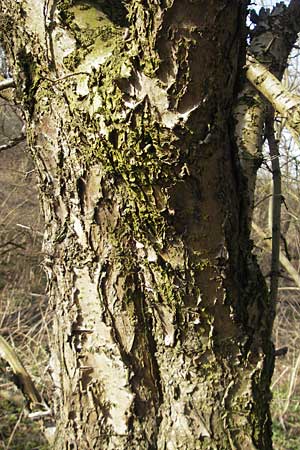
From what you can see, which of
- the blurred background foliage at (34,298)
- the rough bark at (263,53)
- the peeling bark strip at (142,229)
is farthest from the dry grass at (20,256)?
the rough bark at (263,53)

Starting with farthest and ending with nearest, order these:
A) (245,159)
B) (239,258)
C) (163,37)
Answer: (245,159), (239,258), (163,37)

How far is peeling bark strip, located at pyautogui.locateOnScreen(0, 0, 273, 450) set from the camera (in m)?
1.06

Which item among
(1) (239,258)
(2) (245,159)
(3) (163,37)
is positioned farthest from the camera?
(2) (245,159)

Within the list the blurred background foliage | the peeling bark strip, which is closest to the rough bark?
the peeling bark strip

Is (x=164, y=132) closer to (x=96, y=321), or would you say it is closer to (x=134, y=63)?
(x=134, y=63)

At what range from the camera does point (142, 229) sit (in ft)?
4.10

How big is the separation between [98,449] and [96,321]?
0.39 m

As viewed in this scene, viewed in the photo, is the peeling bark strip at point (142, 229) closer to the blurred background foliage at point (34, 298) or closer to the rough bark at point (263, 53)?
the rough bark at point (263, 53)

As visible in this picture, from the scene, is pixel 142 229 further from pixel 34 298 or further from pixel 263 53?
pixel 34 298

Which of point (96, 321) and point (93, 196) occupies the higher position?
point (93, 196)

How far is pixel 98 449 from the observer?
151 centimetres

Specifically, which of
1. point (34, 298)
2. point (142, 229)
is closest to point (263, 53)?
point (142, 229)

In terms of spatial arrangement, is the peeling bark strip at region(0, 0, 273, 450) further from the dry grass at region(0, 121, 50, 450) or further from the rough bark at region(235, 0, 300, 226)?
the dry grass at region(0, 121, 50, 450)

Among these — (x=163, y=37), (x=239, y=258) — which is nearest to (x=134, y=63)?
(x=163, y=37)
